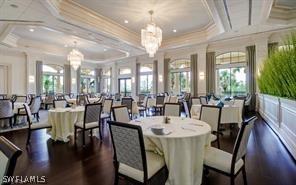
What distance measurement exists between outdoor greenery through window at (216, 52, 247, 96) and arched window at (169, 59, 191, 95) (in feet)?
6.43

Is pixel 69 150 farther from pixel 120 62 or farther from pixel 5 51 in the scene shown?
pixel 120 62

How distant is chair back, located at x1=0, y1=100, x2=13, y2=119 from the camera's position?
18.9ft

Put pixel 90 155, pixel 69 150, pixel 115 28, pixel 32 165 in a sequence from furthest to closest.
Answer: pixel 115 28 < pixel 69 150 < pixel 90 155 < pixel 32 165

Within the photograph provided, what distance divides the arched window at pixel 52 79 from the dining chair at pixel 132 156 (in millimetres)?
13827

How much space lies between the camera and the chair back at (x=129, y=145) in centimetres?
201

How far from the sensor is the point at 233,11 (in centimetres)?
623

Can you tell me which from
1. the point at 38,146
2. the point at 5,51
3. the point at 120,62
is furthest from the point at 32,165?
the point at 120,62

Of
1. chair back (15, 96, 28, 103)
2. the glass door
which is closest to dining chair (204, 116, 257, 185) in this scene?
chair back (15, 96, 28, 103)

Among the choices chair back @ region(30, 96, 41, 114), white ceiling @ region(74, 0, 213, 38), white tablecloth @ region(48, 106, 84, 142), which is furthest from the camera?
chair back @ region(30, 96, 41, 114)

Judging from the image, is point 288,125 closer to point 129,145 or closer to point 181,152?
point 181,152

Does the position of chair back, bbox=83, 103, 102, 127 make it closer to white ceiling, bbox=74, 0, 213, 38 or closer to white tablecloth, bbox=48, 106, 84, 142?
white tablecloth, bbox=48, 106, 84, 142

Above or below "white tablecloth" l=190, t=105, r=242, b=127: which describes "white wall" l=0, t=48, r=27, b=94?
above

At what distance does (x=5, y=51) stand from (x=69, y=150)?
1090 cm

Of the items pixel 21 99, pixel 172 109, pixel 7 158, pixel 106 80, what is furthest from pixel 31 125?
pixel 106 80
